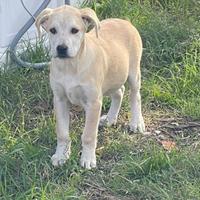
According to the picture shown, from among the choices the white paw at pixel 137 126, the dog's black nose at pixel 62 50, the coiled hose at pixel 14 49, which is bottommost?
the white paw at pixel 137 126

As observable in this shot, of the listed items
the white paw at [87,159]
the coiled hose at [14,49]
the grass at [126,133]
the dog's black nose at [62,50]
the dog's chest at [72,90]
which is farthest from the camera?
the coiled hose at [14,49]

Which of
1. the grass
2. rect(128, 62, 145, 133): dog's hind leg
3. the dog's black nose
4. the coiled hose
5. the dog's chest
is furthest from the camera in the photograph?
the coiled hose

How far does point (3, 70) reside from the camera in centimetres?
578

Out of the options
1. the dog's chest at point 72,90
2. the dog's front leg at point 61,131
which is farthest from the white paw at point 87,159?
the dog's chest at point 72,90

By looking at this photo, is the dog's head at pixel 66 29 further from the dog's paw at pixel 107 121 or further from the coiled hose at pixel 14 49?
the coiled hose at pixel 14 49

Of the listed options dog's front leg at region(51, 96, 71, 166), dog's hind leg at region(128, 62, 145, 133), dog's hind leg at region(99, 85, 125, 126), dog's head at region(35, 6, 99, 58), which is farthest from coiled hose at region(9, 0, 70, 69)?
dog's head at region(35, 6, 99, 58)

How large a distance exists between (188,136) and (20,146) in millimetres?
1213

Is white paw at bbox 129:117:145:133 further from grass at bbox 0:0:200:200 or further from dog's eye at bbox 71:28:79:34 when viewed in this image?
dog's eye at bbox 71:28:79:34

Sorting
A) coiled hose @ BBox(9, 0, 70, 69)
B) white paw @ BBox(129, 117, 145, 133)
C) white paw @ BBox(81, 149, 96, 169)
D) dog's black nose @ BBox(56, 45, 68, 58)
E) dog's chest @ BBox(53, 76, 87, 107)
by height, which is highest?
dog's black nose @ BBox(56, 45, 68, 58)

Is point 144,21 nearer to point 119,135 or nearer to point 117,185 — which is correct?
point 119,135

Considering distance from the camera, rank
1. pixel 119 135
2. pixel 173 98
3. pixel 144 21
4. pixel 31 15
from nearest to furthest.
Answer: pixel 119 135
pixel 173 98
pixel 31 15
pixel 144 21

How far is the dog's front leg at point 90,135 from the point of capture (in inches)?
186

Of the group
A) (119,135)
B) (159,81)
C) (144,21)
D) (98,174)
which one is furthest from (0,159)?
(144,21)

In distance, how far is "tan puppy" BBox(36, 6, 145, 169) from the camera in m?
4.48
